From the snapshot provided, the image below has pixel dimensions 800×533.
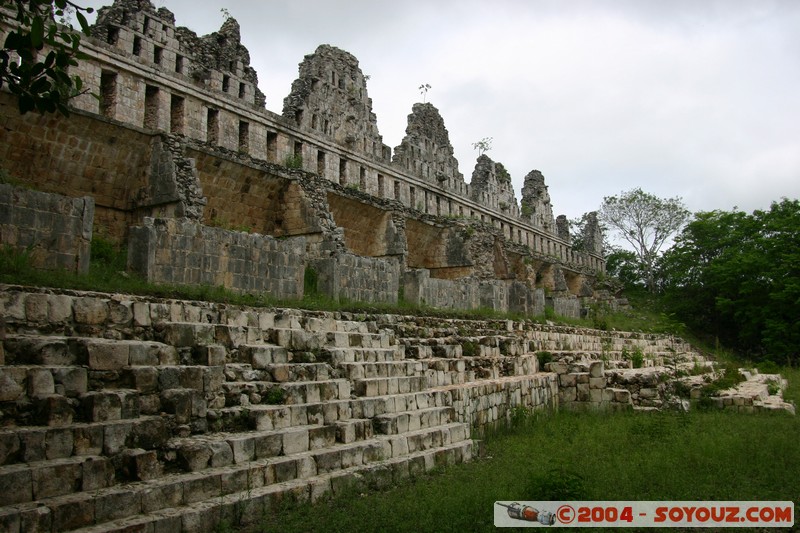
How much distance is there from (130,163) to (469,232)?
47.7 feet

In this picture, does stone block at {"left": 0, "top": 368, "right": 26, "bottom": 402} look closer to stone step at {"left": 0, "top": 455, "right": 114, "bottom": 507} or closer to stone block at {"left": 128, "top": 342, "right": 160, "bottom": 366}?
stone step at {"left": 0, "top": 455, "right": 114, "bottom": 507}

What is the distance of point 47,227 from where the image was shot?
9352mm

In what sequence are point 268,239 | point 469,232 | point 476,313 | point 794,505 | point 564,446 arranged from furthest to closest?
point 469,232 < point 476,313 < point 268,239 < point 564,446 < point 794,505

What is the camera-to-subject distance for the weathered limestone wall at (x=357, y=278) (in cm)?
1465

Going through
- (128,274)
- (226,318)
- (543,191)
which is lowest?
(226,318)

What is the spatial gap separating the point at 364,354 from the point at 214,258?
140 inches

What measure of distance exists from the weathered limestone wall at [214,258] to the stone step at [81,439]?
5175 millimetres

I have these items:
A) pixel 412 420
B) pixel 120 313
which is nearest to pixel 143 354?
pixel 120 313

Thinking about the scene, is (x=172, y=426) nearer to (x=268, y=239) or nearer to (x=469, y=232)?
(x=268, y=239)

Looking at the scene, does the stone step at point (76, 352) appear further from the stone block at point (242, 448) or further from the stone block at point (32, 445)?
the stone block at point (242, 448)

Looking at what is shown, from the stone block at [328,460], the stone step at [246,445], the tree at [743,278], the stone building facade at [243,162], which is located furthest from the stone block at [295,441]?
the tree at [743,278]

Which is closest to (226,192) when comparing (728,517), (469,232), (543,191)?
(469,232)

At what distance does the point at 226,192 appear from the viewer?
1781cm

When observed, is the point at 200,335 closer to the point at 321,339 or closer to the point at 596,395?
the point at 321,339
